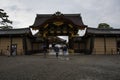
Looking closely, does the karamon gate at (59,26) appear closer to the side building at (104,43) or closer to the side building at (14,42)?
the side building at (104,43)

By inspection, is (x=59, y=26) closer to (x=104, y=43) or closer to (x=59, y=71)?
(x=104, y=43)

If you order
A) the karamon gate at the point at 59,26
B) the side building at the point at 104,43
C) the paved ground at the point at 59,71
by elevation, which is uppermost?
the karamon gate at the point at 59,26

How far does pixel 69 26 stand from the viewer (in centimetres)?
2803

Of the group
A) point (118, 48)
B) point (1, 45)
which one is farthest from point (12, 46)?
point (118, 48)

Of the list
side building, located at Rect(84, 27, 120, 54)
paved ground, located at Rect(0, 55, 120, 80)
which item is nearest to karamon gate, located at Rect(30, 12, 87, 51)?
side building, located at Rect(84, 27, 120, 54)

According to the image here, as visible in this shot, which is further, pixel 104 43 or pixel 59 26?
pixel 59 26

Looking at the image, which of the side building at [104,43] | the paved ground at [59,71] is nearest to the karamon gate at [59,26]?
the side building at [104,43]

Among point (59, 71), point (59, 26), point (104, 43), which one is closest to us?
point (59, 71)

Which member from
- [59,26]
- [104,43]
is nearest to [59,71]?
[104,43]

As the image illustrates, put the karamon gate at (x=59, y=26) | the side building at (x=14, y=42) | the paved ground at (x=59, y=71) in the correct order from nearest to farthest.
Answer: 1. the paved ground at (x=59, y=71)
2. the side building at (x=14, y=42)
3. the karamon gate at (x=59, y=26)

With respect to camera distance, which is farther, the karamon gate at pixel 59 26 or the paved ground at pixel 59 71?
the karamon gate at pixel 59 26

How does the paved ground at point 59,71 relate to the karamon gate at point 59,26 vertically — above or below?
below

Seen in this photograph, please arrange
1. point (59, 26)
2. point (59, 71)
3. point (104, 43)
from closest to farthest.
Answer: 1. point (59, 71)
2. point (104, 43)
3. point (59, 26)

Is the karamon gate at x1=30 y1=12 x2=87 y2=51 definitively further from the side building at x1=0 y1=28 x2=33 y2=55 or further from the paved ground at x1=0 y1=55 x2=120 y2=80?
the paved ground at x1=0 y1=55 x2=120 y2=80
